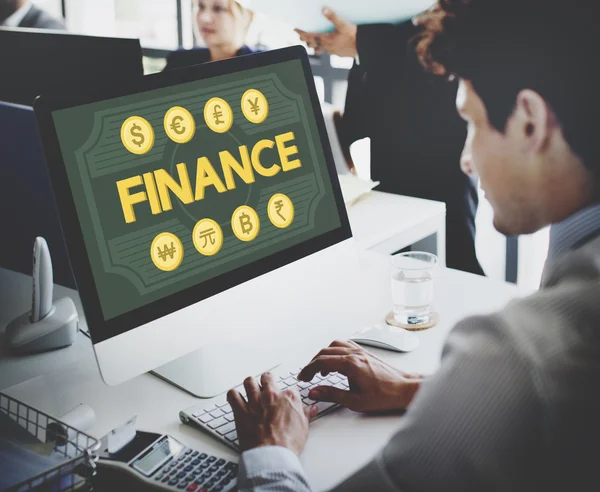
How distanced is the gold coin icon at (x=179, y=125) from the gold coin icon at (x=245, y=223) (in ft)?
0.46

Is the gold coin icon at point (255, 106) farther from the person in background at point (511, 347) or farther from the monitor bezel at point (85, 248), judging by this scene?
the person in background at point (511, 347)

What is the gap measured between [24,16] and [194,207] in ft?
7.70

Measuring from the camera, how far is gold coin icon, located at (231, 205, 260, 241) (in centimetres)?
115

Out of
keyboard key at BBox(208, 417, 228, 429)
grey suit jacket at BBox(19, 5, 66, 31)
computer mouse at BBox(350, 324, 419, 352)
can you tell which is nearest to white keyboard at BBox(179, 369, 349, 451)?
keyboard key at BBox(208, 417, 228, 429)

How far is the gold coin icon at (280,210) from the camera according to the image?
1196 millimetres

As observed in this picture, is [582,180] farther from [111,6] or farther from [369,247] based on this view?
[111,6]

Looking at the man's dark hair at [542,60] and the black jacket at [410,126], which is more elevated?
the man's dark hair at [542,60]

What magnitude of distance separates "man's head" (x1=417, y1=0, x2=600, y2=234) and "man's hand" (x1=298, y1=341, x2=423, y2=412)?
31 centimetres

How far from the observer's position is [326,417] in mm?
1052

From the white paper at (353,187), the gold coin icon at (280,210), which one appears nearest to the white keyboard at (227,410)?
the gold coin icon at (280,210)

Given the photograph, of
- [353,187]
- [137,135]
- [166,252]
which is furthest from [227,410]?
[353,187]

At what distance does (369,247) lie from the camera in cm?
172

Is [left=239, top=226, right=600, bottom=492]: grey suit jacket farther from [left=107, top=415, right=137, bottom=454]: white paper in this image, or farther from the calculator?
[left=107, top=415, right=137, bottom=454]: white paper

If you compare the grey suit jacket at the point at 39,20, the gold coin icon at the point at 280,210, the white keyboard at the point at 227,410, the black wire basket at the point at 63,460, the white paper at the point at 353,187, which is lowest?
the white paper at the point at 353,187
